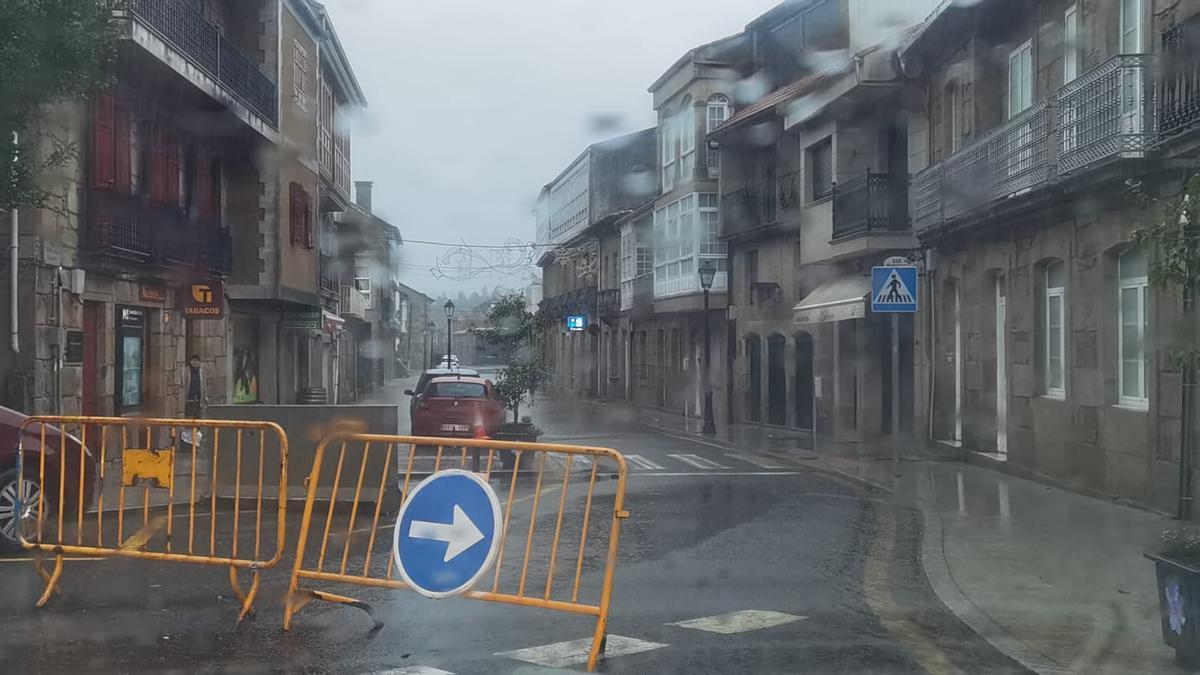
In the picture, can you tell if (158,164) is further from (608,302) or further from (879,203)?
(608,302)

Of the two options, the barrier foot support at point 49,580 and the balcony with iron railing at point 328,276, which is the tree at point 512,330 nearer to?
the balcony with iron railing at point 328,276

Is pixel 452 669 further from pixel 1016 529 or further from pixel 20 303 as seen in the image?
pixel 20 303

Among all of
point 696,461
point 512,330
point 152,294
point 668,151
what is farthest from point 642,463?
point 512,330

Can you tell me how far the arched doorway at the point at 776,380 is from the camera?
28.4 meters

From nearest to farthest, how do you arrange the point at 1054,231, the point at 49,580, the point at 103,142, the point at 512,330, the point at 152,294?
the point at 49,580 < the point at 1054,231 < the point at 103,142 < the point at 152,294 < the point at 512,330

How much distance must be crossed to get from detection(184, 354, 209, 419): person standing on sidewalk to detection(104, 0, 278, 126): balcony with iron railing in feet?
16.2

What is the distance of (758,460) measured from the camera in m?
19.1

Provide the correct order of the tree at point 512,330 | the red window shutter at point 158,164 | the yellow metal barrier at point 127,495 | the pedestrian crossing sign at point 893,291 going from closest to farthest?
the yellow metal barrier at point 127,495 < the pedestrian crossing sign at point 893,291 < the red window shutter at point 158,164 < the tree at point 512,330

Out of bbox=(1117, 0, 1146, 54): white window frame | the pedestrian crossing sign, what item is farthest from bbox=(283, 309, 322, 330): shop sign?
bbox=(1117, 0, 1146, 54): white window frame

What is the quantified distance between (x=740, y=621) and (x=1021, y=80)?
1175 cm

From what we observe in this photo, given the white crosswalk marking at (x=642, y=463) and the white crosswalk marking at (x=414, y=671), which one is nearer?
the white crosswalk marking at (x=414, y=671)

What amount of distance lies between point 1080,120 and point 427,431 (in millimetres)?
12331

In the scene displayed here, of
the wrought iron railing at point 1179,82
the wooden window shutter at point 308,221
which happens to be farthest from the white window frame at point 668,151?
the wrought iron railing at point 1179,82

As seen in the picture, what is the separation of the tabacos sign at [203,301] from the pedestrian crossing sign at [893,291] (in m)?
11.1
